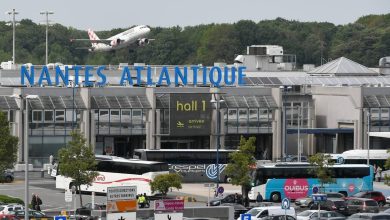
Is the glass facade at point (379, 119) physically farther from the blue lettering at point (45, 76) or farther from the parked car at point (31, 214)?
the parked car at point (31, 214)

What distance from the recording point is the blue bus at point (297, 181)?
104 meters

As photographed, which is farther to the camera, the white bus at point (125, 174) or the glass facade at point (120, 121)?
the glass facade at point (120, 121)

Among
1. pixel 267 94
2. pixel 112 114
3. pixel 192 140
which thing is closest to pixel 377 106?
pixel 267 94

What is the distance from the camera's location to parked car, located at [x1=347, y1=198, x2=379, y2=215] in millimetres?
91125

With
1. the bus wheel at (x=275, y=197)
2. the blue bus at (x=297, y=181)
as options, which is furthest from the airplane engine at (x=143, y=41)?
the bus wheel at (x=275, y=197)

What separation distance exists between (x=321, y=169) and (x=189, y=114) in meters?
34.5

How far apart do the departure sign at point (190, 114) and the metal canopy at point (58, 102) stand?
9.87 meters

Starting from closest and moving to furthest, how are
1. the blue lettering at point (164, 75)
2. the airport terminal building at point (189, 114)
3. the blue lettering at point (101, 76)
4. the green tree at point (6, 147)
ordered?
the green tree at point (6, 147)
the airport terminal building at point (189, 114)
the blue lettering at point (101, 76)
the blue lettering at point (164, 75)

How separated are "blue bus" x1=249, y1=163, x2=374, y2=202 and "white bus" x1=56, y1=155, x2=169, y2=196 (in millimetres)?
7749

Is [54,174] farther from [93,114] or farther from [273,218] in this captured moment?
[273,218]

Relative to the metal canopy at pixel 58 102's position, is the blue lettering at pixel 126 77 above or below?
above


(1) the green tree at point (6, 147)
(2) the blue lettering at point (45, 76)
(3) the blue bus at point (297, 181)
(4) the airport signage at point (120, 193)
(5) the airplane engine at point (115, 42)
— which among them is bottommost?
(3) the blue bus at point (297, 181)

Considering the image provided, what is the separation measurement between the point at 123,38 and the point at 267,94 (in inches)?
1851

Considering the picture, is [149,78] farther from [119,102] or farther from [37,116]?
[37,116]
